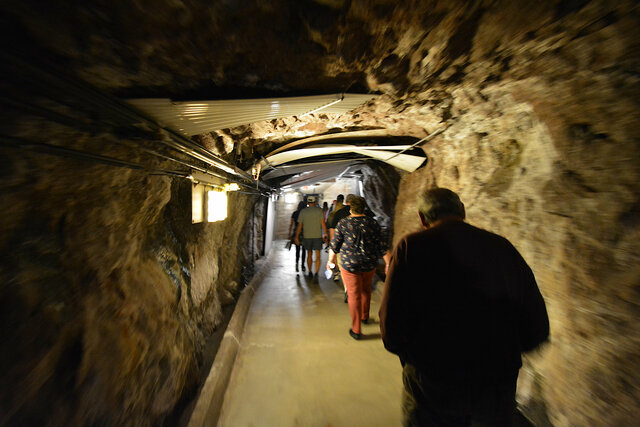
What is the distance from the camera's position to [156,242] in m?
2.41

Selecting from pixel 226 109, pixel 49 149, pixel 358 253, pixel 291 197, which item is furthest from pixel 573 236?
pixel 291 197

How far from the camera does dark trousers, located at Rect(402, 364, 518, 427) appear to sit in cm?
131

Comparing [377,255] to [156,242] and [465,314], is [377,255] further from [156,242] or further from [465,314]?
[156,242]

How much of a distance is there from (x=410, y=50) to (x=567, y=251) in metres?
1.98

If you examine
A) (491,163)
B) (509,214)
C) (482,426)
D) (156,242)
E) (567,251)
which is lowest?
(482,426)

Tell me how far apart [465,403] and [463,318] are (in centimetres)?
55

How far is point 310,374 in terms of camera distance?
2770 mm

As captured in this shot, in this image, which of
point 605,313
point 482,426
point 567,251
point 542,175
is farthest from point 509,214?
point 482,426

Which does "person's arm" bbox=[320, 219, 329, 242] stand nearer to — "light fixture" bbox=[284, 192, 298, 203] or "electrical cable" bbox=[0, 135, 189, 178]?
"electrical cable" bbox=[0, 135, 189, 178]

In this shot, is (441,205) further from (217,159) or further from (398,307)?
(217,159)

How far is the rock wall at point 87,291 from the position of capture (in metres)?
1.09

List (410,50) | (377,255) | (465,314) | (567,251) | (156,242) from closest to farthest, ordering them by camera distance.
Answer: (465,314), (410,50), (567,251), (156,242), (377,255)

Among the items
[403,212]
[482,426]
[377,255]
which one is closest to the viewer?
[482,426]

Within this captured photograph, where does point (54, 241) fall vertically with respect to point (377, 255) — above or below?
above
